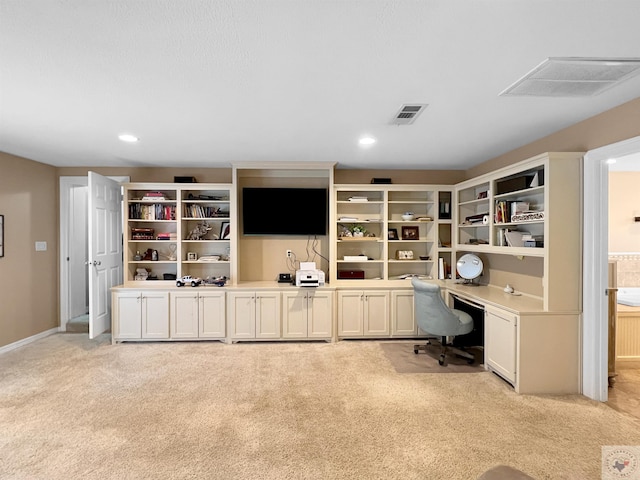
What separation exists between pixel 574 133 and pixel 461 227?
190 cm

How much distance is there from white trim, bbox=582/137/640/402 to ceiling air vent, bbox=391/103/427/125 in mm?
1519

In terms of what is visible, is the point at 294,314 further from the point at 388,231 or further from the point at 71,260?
the point at 71,260

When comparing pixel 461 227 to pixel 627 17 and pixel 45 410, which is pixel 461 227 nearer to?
pixel 627 17

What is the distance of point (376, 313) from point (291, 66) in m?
3.35

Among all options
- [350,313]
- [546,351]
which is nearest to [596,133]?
[546,351]

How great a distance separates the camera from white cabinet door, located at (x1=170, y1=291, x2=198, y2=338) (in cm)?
438

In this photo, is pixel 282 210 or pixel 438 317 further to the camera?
pixel 282 210

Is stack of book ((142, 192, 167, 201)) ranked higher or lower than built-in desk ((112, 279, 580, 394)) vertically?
higher

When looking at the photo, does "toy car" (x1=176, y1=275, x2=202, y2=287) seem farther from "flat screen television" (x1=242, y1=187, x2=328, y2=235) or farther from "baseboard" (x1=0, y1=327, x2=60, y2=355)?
"baseboard" (x1=0, y1=327, x2=60, y2=355)

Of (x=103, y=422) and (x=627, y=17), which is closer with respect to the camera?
(x=627, y=17)

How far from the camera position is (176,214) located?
15.4ft

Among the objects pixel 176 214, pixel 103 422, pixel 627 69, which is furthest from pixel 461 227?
pixel 103 422

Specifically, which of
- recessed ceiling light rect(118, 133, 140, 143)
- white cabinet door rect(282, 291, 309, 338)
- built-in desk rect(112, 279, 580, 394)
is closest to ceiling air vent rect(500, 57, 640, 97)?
built-in desk rect(112, 279, 580, 394)

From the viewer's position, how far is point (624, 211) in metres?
4.57
